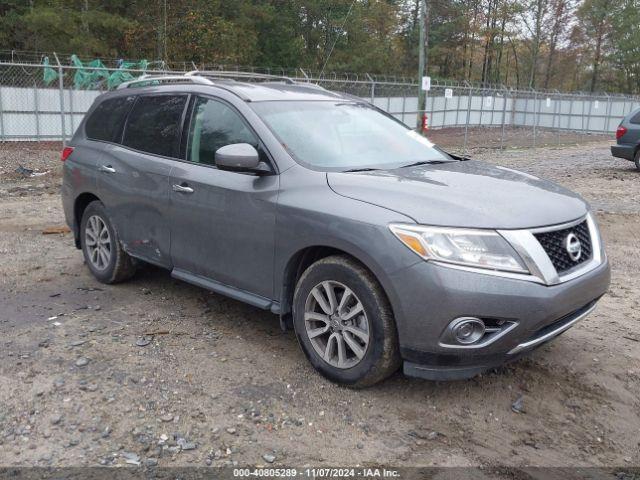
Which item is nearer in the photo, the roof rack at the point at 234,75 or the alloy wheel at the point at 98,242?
the roof rack at the point at 234,75

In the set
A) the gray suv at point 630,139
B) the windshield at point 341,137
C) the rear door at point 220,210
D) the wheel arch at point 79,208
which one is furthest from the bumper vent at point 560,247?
the gray suv at point 630,139

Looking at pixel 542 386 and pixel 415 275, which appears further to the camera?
pixel 542 386

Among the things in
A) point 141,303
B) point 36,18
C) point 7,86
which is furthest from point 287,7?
point 141,303

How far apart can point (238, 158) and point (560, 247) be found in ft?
6.39

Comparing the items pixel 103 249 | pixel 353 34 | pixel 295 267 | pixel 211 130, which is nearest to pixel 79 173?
pixel 103 249

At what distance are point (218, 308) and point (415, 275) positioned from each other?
231 cm

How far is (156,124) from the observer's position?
16.6 ft

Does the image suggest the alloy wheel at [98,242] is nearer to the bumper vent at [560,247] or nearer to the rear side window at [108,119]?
the rear side window at [108,119]

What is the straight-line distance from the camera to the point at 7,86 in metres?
17.8

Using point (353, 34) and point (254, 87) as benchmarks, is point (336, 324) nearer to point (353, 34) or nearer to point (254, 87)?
point (254, 87)

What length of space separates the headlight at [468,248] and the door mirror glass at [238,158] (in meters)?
1.20

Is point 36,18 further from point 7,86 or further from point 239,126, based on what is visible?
point 239,126

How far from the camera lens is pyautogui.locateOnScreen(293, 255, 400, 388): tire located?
3.51 metres

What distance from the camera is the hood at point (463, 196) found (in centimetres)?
341
